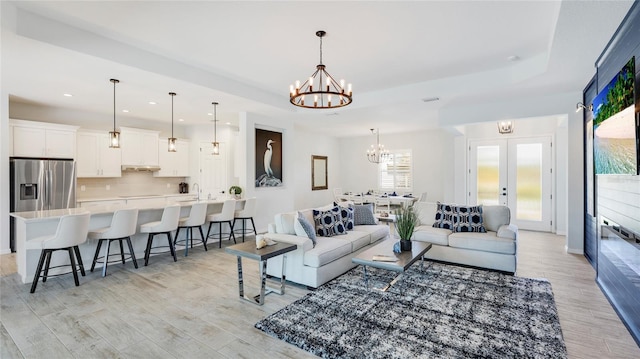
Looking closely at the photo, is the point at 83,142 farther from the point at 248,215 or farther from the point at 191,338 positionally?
the point at 191,338

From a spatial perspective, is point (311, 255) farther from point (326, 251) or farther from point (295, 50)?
point (295, 50)

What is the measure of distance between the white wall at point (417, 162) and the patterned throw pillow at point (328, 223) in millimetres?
4931

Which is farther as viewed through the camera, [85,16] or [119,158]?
[119,158]

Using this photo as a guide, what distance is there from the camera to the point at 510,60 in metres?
4.36

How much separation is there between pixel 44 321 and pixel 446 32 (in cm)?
498

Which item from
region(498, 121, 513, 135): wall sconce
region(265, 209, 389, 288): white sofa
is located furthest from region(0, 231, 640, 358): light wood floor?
region(498, 121, 513, 135): wall sconce

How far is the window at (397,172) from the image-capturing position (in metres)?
10.1

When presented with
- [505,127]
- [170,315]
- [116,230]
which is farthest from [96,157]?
[505,127]

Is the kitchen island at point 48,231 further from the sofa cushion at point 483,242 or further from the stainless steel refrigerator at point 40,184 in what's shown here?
the sofa cushion at point 483,242

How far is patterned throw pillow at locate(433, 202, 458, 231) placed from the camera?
4991 mm

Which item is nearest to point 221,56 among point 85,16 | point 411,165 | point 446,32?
point 85,16

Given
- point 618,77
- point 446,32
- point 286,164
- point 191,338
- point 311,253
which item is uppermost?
point 446,32

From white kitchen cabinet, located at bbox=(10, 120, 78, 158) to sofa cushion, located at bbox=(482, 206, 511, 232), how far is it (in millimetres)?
7784

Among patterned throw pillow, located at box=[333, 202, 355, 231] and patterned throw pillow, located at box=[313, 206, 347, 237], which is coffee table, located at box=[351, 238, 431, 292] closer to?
patterned throw pillow, located at box=[313, 206, 347, 237]
